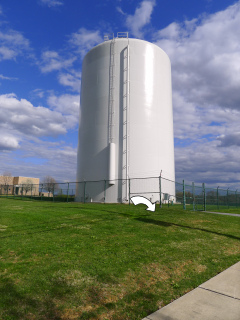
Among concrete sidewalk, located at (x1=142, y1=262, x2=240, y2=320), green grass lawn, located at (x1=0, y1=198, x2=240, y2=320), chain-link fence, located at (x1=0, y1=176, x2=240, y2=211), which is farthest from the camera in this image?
chain-link fence, located at (x1=0, y1=176, x2=240, y2=211)

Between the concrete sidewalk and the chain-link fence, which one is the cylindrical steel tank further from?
the concrete sidewalk

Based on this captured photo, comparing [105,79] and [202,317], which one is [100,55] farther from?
[202,317]

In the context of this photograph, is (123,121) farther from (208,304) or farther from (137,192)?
(208,304)

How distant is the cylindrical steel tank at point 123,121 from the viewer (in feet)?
81.3

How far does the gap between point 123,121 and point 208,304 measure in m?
22.0

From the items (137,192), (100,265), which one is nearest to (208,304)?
(100,265)

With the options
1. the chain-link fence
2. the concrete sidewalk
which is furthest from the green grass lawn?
the chain-link fence

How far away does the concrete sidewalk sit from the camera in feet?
13.0

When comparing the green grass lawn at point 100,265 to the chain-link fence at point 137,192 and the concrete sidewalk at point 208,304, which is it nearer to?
the concrete sidewalk at point 208,304

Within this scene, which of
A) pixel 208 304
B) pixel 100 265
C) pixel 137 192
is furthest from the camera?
pixel 137 192

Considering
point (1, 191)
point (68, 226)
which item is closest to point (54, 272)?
point (68, 226)

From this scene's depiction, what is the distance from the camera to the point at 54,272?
5516mm

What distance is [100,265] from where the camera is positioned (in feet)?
19.6

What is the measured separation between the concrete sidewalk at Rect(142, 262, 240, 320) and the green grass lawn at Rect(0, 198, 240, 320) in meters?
0.24
